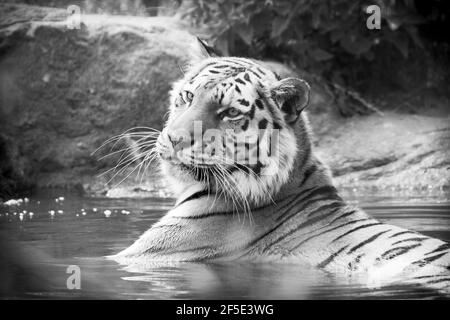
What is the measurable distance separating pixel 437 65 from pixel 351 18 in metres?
1.45

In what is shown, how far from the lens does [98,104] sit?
9.62 meters

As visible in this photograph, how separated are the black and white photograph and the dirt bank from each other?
23mm

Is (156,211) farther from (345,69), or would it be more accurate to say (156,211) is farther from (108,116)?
(345,69)

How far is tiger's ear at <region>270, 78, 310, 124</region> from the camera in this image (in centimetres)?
439

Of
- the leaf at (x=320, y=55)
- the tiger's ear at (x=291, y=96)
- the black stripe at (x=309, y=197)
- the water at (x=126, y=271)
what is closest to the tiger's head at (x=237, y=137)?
the tiger's ear at (x=291, y=96)

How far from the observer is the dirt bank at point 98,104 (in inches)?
353

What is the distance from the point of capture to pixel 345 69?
1020 centimetres

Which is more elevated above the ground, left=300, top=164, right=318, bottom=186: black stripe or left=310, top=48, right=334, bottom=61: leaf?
left=310, top=48, right=334, bottom=61: leaf

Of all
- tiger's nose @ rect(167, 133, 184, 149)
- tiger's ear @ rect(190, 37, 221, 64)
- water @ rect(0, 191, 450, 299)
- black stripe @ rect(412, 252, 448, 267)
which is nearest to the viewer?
water @ rect(0, 191, 450, 299)

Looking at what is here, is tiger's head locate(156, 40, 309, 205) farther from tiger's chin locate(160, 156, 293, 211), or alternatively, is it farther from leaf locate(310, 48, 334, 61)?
leaf locate(310, 48, 334, 61)

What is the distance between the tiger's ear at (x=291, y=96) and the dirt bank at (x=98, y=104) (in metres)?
4.30

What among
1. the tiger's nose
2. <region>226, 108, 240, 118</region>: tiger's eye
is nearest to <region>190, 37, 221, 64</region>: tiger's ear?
<region>226, 108, 240, 118</region>: tiger's eye
